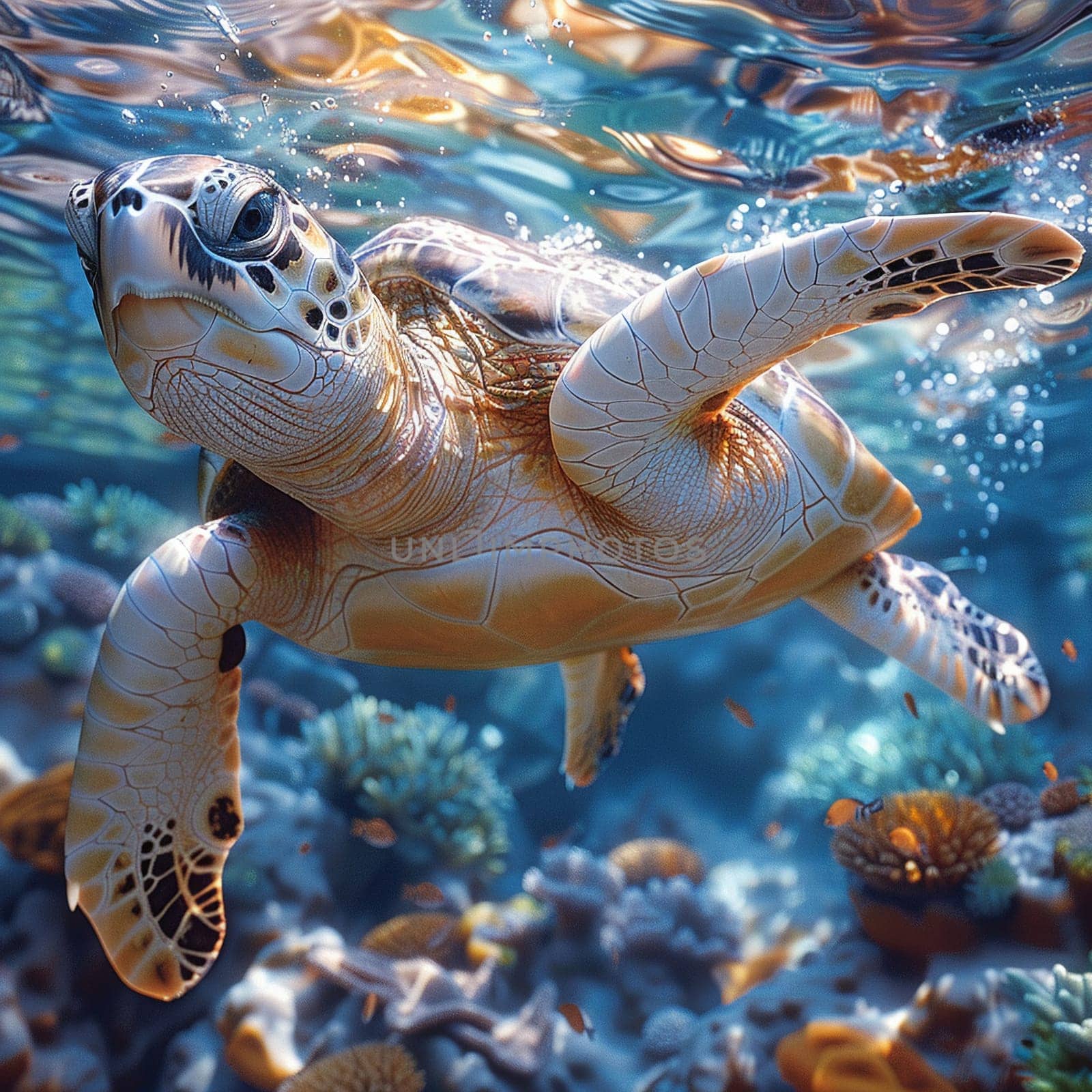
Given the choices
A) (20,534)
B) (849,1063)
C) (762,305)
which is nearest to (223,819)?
(762,305)

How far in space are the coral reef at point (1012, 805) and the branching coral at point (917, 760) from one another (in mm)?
888

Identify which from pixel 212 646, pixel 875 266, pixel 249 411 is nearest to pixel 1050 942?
pixel 875 266

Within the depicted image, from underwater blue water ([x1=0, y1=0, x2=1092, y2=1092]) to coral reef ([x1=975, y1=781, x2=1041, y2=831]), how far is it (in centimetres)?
101

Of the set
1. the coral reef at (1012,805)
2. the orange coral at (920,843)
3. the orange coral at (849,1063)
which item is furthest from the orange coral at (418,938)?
the coral reef at (1012,805)

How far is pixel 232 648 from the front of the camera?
2068mm

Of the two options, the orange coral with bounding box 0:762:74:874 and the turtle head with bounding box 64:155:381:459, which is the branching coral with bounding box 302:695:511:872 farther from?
the turtle head with bounding box 64:155:381:459

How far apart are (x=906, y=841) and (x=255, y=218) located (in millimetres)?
3774

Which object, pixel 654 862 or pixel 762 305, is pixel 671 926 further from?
pixel 762 305

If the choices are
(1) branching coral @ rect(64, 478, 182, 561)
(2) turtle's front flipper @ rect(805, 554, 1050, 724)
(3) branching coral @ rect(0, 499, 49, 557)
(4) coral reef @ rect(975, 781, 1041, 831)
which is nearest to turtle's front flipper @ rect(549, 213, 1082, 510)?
(2) turtle's front flipper @ rect(805, 554, 1050, 724)

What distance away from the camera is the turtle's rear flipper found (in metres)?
1.89

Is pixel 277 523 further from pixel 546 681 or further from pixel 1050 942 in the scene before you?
pixel 546 681

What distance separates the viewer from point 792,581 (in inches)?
97.4

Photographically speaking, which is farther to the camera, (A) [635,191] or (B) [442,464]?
(A) [635,191]

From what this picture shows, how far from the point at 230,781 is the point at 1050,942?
3.70m
